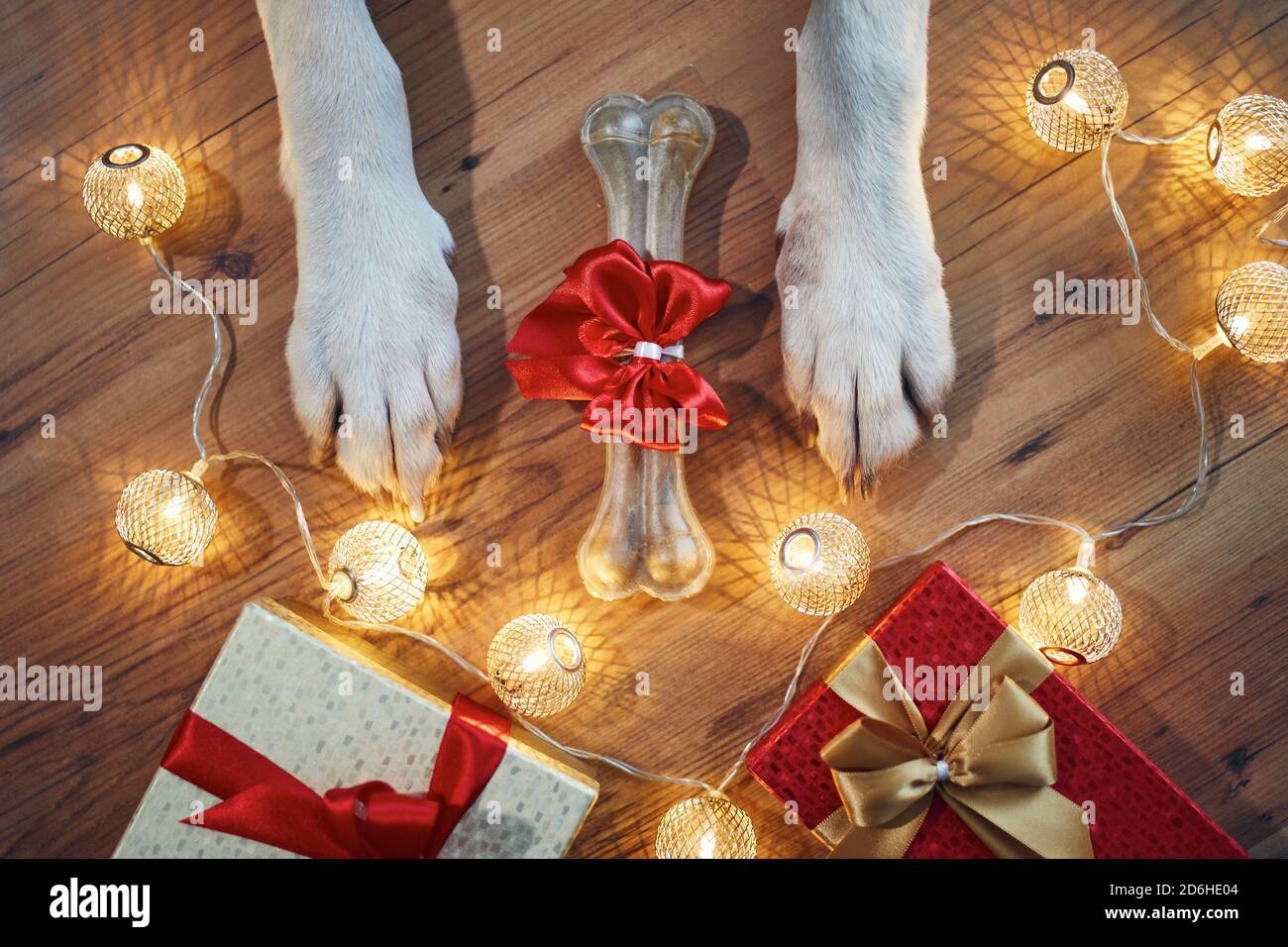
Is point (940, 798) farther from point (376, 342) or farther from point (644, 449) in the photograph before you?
point (376, 342)

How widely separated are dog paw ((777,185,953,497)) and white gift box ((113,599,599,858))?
1.55 ft

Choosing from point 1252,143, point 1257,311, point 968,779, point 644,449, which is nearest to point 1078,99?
point 1252,143

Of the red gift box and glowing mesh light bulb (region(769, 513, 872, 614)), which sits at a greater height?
glowing mesh light bulb (region(769, 513, 872, 614))

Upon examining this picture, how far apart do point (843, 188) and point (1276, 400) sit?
56cm

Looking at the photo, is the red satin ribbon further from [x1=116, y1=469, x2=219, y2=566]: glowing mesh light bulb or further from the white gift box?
[x1=116, y1=469, x2=219, y2=566]: glowing mesh light bulb

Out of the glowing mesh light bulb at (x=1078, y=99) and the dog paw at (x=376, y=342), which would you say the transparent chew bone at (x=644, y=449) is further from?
the glowing mesh light bulb at (x=1078, y=99)

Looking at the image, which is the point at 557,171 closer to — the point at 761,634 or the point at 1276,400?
the point at 761,634

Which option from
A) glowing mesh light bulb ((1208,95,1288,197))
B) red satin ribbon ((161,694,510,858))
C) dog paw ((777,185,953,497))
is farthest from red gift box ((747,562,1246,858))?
glowing mesh light bulb ((1208,95,1288,197))

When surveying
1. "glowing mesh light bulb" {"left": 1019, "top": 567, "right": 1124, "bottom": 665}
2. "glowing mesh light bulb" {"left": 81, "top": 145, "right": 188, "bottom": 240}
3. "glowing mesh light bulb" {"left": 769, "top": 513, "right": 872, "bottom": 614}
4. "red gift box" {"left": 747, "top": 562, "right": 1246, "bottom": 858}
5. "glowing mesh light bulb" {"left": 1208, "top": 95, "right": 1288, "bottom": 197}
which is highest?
"glowing mesh light bulb" {"left": 1208, "top": 95, "right": 1288, "bottom": 197}

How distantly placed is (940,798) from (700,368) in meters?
0.52

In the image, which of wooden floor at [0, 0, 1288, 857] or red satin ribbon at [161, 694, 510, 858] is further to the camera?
wooden floor at [0, 0, 1288, 857]

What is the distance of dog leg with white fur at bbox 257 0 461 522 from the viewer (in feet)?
3.36

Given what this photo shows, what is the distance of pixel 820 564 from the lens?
39.1 inches
